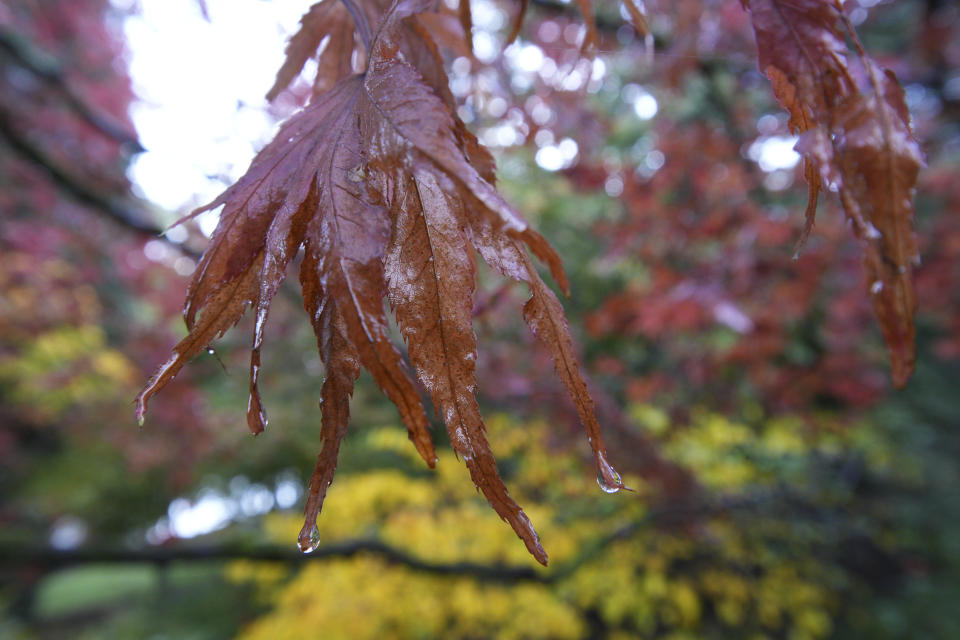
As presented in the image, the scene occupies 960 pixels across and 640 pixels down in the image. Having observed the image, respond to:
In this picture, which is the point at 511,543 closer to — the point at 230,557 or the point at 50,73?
the point at 230,557

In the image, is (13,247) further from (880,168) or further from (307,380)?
(880,168)

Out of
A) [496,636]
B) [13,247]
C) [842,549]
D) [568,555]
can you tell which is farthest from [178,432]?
[842,549]

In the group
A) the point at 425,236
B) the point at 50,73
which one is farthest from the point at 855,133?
the point at 50,73

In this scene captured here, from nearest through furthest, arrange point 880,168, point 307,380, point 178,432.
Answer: point 880,168
point 307,380
point 178,432

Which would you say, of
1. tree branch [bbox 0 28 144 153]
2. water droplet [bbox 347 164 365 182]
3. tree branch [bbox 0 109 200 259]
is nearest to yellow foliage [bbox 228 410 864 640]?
tree branch [bbox 0 109 200 259]

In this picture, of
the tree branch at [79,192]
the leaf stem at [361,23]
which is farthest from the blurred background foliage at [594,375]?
the leaf stem at [361,23]

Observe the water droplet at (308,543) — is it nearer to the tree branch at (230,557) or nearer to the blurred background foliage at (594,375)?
the blurred background foliage at (594,375)
